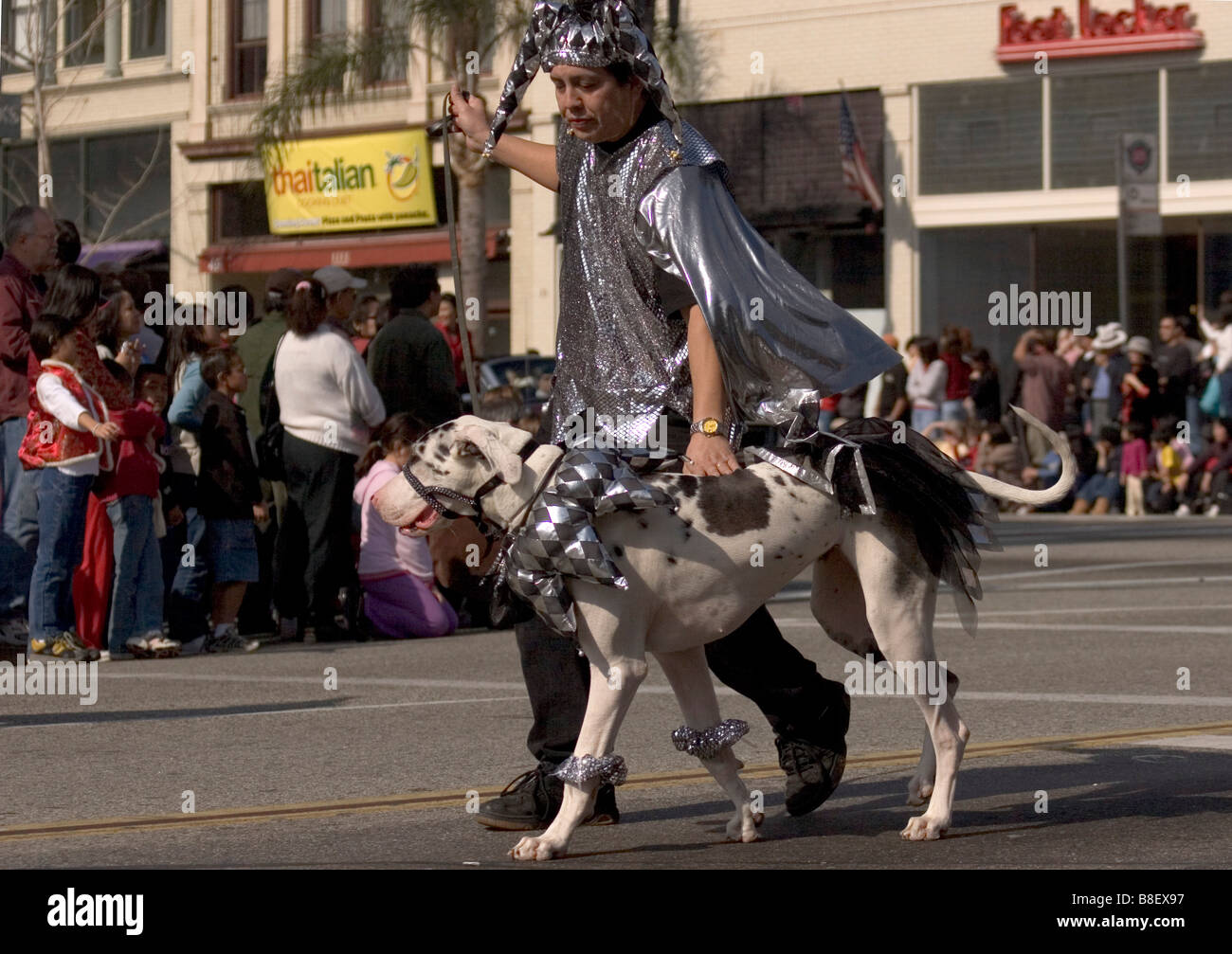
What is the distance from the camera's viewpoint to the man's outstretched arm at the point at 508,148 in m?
6.36

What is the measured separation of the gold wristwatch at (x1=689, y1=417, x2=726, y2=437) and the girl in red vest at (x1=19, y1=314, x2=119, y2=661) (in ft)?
19.4

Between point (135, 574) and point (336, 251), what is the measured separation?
88.9 feet

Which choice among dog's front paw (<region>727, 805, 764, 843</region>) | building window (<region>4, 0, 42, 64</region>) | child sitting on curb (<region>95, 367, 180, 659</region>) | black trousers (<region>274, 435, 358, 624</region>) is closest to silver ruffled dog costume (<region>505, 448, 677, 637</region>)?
dog's front paw (<region>727, 805, 764, 843</region>)

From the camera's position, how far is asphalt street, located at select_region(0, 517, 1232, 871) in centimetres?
588

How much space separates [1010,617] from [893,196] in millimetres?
20748

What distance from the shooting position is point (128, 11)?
124 feet

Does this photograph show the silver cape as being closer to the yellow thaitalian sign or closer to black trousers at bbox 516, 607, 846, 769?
black trousers at bbox 516, 607, 846, 769

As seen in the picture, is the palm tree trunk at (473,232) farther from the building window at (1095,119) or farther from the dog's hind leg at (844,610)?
the dog's hind leg at (844,610)

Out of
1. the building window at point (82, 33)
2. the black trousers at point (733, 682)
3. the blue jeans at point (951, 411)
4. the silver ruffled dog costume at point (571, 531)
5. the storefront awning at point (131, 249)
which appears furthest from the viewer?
the storefront awning at point (131, 249)

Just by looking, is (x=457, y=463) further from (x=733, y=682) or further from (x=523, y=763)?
(x=523, y=763)

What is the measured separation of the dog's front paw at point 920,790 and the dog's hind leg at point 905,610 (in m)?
0.37

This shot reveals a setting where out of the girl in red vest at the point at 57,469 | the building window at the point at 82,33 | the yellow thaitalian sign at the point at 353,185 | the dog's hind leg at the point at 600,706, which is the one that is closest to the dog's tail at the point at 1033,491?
the dog's hind leg at the point at 600,706

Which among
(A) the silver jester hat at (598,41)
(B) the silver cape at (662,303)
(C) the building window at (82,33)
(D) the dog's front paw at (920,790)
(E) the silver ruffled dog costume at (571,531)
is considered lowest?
(D) the dog's front paw at (920,790)

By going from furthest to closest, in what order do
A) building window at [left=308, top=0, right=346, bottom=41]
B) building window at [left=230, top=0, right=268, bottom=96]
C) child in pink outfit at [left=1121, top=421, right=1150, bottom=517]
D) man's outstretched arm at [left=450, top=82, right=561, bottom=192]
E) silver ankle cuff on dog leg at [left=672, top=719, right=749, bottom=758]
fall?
building window at [left=230, top=0, right=268, bottom=96], building window at [left=308, top=0, right=346, bottom=41], child in pink outfit at [left=1121, top=421, right=1150, bottom=517], man's outstretched arm at [left=450, top=82, right=561, bottom=192], silver ankle cuff on dog leg at [left=672, top=719, right=749, bottom=758]
